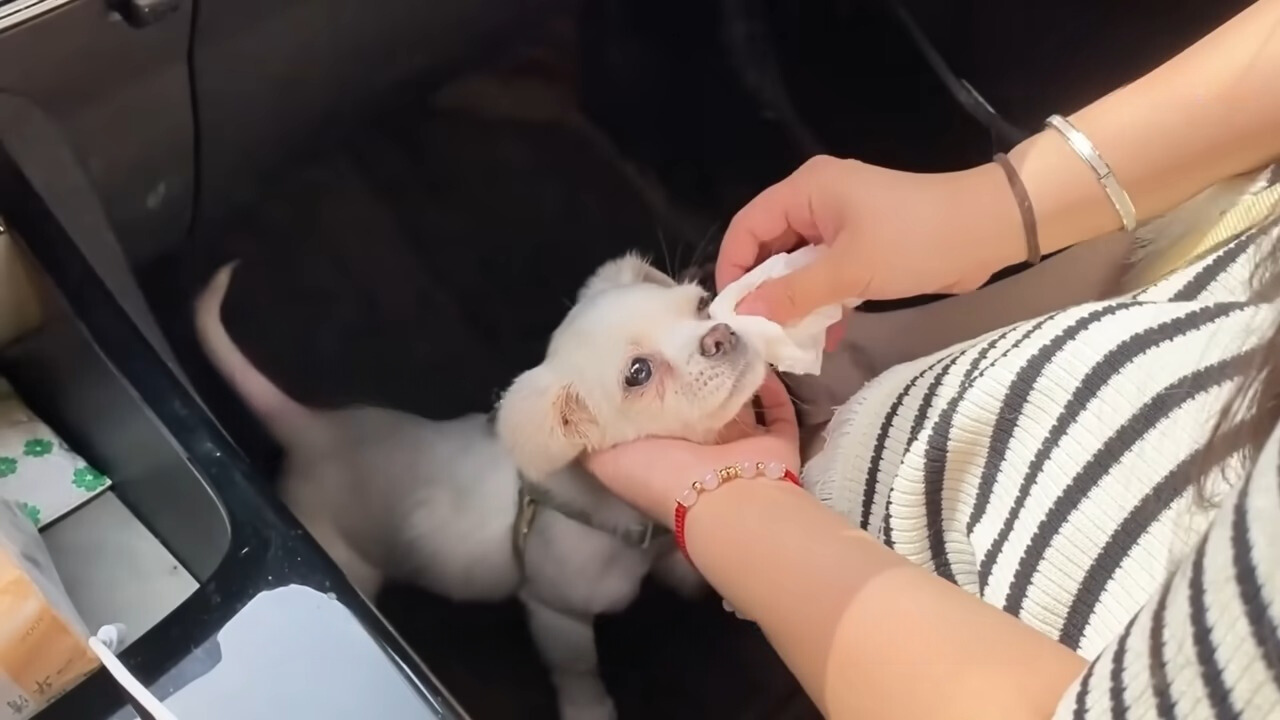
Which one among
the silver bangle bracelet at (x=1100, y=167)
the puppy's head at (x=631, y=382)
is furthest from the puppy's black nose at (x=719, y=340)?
the silver bangle bracelet at (x=1100, y=167)

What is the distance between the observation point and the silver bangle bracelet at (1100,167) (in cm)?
63

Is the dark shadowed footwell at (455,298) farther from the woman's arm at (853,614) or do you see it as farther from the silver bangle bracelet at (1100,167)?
the silver bangle bracelet at (1100,167)

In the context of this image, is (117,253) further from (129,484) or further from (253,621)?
(253,621)

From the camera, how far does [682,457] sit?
2.18ft

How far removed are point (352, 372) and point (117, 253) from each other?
23cm

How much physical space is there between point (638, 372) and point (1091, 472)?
36cm

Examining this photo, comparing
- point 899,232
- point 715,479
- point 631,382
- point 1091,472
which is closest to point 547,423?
point 631,382

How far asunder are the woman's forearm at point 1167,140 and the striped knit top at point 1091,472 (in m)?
0.07

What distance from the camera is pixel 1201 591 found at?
24 centimetres

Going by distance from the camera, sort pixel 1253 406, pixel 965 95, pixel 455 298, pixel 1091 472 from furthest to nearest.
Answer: pixel 965 95, pixel 455 298, pixel 1091 472, pixel 1253 406

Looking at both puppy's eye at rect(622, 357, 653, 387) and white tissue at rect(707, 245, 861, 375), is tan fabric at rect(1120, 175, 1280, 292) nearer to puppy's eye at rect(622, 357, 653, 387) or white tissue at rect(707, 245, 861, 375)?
white tissue at rect(707, 245, 861, 375)

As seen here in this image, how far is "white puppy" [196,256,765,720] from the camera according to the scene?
75 centimetres

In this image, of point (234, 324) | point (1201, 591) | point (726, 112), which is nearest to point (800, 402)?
point (726, 112)

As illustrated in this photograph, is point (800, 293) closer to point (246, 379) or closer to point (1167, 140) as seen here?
point (1167, 140)
